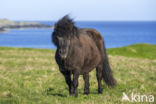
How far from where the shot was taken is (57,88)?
13469mm

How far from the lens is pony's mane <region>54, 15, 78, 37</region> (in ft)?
33.0

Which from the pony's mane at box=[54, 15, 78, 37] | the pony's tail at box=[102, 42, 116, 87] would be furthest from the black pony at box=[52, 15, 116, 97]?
the pony's tail at box=[102, 42, 116, 87]

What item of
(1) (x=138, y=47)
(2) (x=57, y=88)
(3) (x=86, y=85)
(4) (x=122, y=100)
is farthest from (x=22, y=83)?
(1) (x=138, y=47)

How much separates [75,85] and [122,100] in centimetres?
195

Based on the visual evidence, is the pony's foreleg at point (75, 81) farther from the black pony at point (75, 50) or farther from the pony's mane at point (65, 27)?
the pony's mane at point (65, 27)

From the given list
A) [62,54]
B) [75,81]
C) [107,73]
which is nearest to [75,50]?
[62,54]

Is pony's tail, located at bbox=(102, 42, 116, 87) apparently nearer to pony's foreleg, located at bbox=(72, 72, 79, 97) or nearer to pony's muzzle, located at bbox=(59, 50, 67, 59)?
pony's foreleg, located at bbox=(72, 72, 79, 97)

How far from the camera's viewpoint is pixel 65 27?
10133mm

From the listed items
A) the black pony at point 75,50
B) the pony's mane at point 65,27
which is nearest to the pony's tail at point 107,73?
the black pony at point 75,50

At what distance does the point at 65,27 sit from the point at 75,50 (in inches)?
40.6

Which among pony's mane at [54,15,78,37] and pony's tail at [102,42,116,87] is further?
pony's tail at [102,42,116,87]

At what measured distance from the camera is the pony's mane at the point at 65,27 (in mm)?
10047

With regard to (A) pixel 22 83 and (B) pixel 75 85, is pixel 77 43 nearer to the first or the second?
(B) pixel 75 85

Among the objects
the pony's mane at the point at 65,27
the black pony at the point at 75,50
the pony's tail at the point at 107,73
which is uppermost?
the pony's mane at the point at 65,27
